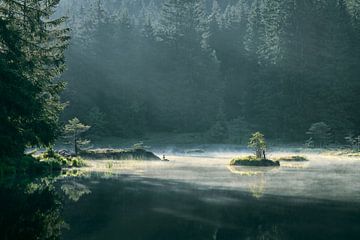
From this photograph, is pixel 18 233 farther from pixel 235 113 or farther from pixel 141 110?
pixel 235 113

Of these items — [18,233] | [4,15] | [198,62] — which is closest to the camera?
[18,233]

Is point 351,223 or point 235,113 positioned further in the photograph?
point 235,113

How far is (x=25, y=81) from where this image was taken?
82.6ft

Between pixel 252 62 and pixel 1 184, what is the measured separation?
80.7 metres

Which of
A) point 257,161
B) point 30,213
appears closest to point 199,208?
point 30,213

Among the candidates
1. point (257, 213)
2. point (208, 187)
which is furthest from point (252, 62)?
point (257, 213)

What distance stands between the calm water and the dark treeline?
175ft

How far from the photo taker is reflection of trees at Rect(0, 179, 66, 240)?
11.3m

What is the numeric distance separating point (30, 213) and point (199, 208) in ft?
16.9

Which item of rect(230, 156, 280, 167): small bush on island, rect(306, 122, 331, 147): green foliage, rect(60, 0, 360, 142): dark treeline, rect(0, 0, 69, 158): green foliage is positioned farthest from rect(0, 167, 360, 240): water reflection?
rect(60, 0, 360, 142): dark treeline

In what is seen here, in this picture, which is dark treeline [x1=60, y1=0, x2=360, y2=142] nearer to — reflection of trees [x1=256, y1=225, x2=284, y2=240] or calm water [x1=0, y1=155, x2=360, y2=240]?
calm water [x1=0, y1=155, x2=360, y2=240]

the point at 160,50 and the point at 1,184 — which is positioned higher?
the point at 160,50

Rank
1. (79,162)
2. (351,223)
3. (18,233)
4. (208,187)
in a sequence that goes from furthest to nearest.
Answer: (79,162), (208,187), (351,223), (18,233)

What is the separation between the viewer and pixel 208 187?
21.3 meters
